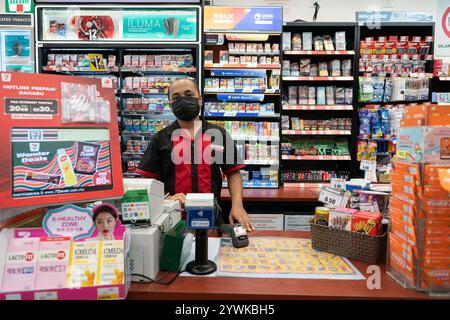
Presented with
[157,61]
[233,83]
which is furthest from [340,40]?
[157,61]

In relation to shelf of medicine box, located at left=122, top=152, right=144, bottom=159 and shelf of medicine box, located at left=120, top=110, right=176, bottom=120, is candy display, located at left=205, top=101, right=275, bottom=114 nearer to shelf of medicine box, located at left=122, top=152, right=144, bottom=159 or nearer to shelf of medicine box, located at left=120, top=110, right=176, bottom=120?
shelf of medicine box, located at left=120, top=110, right=176, bottom=120

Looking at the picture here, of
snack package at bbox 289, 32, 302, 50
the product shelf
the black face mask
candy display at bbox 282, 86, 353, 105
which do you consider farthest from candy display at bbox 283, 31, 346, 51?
the black face mask

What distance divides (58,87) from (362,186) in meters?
1.60

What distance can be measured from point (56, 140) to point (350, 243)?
55.5 inches

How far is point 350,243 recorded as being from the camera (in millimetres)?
1546

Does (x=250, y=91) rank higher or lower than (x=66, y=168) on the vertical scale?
higher

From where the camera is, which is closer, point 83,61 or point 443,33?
point 83,61

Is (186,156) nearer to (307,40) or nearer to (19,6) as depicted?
(307,40)

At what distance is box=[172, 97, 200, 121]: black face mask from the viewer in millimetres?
2475

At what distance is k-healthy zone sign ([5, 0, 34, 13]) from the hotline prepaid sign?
3.53m

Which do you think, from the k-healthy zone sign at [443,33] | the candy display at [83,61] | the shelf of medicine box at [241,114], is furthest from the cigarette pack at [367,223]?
the k-healthy zone sign at [443,33]

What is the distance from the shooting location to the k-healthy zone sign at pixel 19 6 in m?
4.00

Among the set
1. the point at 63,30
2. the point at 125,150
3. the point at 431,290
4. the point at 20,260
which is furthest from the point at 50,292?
the point at 63,30

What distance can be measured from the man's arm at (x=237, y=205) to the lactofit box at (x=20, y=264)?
1.18 meters
